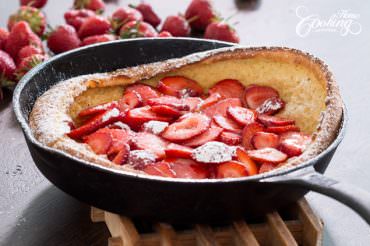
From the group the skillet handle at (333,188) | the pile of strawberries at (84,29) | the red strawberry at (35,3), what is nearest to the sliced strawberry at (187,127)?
the skillet handle at (333,188)

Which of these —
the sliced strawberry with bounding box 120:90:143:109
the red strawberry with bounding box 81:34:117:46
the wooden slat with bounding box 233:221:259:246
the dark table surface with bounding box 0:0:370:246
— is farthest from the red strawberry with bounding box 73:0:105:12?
the wooden slat with bounding box 233:221:259:246

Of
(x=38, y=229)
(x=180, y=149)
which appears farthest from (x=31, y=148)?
(x=180, y=149)

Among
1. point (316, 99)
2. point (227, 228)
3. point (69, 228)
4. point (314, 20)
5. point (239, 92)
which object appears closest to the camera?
point (227, 228)

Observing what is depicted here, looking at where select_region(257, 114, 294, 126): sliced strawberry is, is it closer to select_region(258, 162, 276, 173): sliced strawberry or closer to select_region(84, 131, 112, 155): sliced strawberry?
select_region(258, 162, 276, 173): sliced strawberry

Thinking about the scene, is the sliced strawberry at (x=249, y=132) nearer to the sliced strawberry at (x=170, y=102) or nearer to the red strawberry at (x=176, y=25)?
the sliced strawberry at (x=170, y=102)

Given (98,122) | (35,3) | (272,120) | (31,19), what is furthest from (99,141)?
(35,3)

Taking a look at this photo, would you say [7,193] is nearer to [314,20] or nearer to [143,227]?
[143,227]
